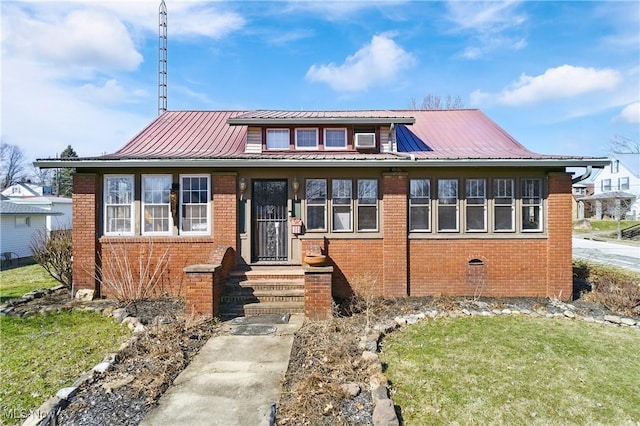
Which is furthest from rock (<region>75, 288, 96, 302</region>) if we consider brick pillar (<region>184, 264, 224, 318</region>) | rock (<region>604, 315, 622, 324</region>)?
rock (<region>604, 315, 622, 324</region>)

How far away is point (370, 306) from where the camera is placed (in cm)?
719

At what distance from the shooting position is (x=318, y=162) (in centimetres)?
781

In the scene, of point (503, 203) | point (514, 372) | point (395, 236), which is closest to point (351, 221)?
point (395, 236)

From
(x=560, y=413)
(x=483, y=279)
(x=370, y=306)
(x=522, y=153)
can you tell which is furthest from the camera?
(x=522, y=153)

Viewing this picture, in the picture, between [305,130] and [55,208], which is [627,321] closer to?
[305,130]

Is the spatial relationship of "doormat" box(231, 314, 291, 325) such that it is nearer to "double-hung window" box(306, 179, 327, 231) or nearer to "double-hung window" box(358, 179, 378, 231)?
"double-hung window" box(306, 179, 327, 231)

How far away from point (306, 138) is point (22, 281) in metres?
10.7

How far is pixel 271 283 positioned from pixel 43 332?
405cm

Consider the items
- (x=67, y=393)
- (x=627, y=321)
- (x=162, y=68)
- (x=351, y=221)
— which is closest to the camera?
(x=67, y=393)

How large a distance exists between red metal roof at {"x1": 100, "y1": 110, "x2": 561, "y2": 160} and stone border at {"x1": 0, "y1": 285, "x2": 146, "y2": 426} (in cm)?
336

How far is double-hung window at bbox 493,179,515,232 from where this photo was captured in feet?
27.5

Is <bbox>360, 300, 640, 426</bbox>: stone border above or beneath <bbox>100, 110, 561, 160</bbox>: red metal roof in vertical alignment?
beneath

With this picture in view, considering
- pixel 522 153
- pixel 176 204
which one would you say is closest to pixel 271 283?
pixel 176 204

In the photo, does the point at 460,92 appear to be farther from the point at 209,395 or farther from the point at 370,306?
the point at 209,395
